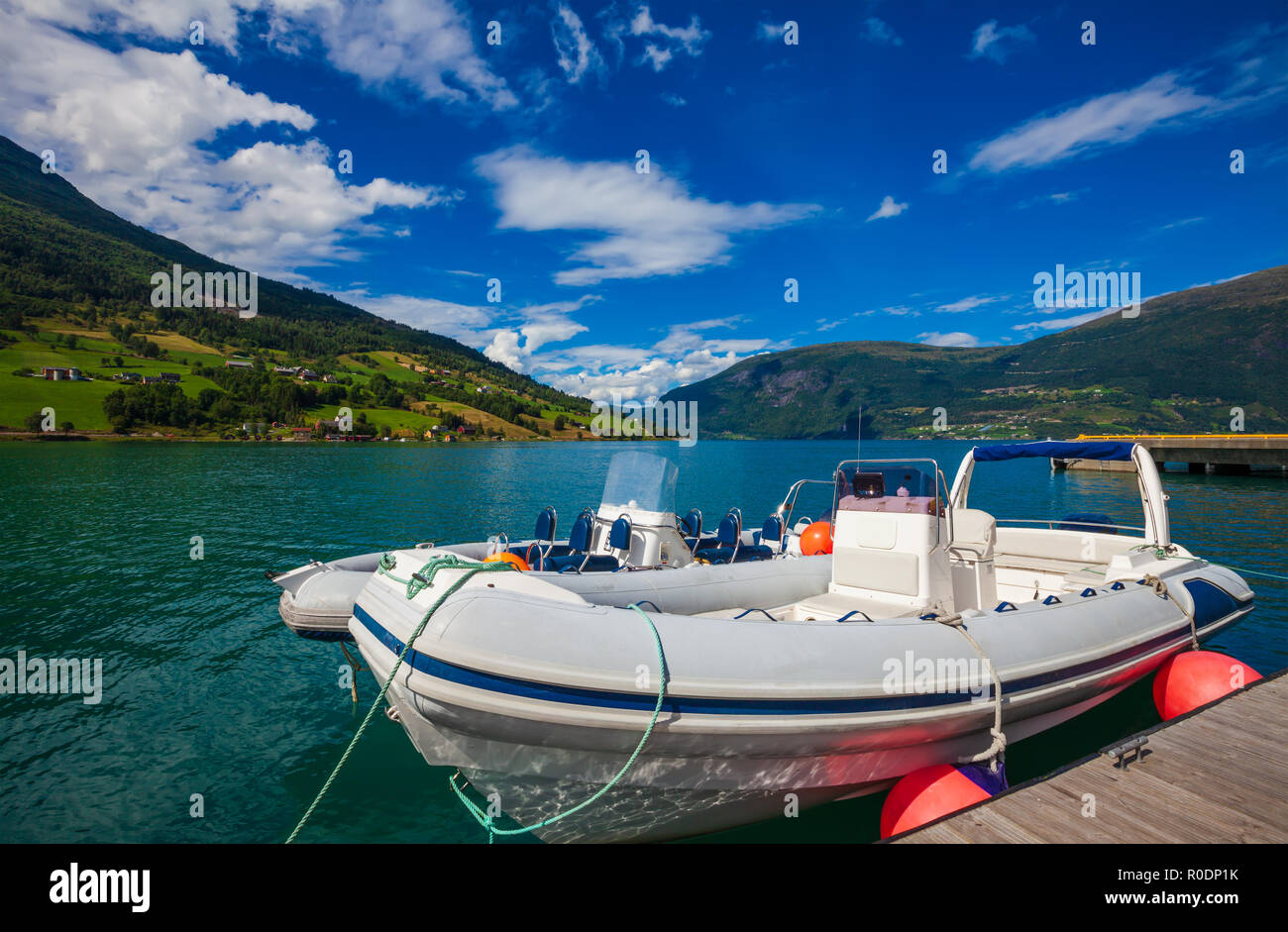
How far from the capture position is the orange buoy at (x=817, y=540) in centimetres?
805

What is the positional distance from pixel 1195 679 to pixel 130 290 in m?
147

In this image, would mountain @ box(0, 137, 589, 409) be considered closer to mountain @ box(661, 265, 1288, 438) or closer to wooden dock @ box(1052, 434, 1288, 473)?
mountain @ box(661, 265, 1288, 438)

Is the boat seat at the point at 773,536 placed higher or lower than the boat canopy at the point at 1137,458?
lower

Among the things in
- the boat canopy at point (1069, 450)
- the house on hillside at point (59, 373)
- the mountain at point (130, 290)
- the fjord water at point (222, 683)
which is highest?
the mountain at point (130, 290)

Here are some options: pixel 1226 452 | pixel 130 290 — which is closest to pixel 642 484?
pixel 1226 452

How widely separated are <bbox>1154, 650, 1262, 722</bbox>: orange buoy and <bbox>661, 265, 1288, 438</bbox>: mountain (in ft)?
155

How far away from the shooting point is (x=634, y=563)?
7.43m

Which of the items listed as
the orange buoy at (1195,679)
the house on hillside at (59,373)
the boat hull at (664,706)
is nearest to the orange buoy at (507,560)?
the boat hull at (664,706)

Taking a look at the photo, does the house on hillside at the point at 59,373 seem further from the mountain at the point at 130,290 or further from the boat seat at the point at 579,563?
the boat seat at the point at 579,563

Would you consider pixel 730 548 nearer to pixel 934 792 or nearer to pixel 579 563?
pixel 579 563

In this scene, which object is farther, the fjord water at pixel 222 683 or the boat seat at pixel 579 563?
the boat seat at pixel 579 563

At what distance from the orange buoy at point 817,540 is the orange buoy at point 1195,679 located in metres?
3.66

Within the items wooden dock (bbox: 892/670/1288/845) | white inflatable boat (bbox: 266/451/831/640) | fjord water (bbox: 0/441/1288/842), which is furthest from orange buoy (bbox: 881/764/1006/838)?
white inflatable boat (bbox: 266/451/831/640)
